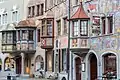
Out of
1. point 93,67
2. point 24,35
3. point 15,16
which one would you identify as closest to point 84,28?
point 93,67

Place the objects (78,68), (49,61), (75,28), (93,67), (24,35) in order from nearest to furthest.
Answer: (93,67), (75,28), (78,68), (49,61), (24,35)

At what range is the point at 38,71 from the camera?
50.2 m

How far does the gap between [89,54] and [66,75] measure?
17.0 feet

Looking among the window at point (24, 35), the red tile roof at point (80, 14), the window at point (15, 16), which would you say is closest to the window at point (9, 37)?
the window at point (15, 16)

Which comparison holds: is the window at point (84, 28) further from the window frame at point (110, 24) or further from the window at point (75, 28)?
the window frame at point (110, 24)

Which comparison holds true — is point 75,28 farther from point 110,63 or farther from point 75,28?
point 110,63

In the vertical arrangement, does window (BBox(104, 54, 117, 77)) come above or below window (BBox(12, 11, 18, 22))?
below

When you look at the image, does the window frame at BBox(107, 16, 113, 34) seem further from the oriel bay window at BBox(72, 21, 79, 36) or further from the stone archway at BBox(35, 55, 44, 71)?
the stone archway at BBox(35, 55, 44, 71)

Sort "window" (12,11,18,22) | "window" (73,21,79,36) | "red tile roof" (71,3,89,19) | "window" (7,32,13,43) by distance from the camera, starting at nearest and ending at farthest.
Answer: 1. "red tile roof" (71,3,89,19)
2. "window" (73,21,79,36)
3. "window" (7,32,13,43)
4. "window" (12,11,18,22)

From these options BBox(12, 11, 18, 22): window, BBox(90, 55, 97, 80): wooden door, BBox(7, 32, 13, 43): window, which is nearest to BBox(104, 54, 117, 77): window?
BBox(90, 55, 97, 80): wooden door

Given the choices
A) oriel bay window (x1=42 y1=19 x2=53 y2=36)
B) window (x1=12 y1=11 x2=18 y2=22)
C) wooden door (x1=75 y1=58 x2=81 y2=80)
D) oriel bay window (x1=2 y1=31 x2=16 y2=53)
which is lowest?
wooden door (x1=75 y1=58 x2=81 y2=80)

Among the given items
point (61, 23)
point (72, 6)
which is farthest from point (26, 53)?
point (72, 6)

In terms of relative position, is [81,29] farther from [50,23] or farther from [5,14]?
[5,14]

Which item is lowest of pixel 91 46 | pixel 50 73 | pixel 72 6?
pixel 50 73
